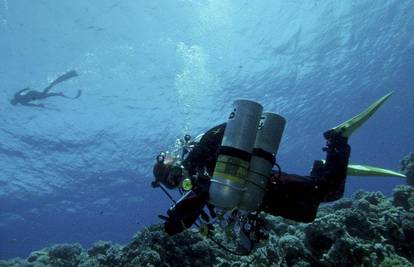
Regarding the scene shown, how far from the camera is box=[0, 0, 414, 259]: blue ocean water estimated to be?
74.0ft

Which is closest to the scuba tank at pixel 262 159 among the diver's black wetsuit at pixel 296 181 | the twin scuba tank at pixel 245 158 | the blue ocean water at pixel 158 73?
the twin scuba tank at pixel 245 158

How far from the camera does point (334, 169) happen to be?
17.1 ft

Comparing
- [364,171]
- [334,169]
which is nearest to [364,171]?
[364,171]

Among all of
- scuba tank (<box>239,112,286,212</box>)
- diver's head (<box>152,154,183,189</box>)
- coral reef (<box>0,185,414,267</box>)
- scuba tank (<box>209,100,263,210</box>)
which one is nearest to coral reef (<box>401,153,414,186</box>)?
coral reef (<box>0,185,414,267</box>)

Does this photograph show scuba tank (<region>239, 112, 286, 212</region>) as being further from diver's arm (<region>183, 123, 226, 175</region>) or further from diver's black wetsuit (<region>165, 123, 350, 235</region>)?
diver's arm (<region>183, 123, 226, 175</region>)

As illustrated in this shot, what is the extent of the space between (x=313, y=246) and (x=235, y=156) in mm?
4204

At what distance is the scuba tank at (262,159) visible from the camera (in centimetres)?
476

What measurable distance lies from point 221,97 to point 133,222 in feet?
135

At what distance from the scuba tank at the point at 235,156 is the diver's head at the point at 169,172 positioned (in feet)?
1.92

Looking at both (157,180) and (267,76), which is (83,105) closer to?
(267,76)

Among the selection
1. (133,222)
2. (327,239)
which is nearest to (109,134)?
(327,239)

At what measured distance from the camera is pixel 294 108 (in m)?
37.3

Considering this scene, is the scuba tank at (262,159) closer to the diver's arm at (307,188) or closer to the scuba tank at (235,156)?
the scuba tank at (235,156)

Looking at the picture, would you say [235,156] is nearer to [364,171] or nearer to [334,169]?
[334,169]
